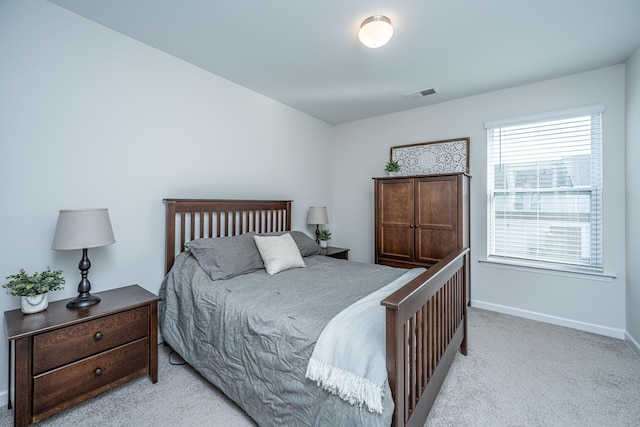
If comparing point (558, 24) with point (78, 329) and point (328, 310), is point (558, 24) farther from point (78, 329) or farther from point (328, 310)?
point (78, 329)

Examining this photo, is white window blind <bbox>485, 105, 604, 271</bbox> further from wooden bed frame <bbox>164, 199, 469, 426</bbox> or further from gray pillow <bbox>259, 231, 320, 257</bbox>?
gray pillow <bbox>259, 231, 320, 257</bbox>

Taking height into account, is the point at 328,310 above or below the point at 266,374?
above

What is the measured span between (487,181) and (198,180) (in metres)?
3.22

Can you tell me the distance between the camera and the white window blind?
2814 millimetres

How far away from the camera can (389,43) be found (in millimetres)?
2314

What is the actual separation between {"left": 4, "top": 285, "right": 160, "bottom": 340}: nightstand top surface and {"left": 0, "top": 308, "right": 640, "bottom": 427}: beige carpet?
0.59 metres

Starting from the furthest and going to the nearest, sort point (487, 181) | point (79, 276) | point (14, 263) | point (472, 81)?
point (487, 181)
point (472, 81)
point (79, 276)
point (14, 263)

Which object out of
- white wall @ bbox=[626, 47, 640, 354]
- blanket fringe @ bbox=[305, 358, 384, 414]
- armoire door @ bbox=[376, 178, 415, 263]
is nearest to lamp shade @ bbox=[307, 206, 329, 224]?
armoire door @ bbox=[376, 178, 415, 263]

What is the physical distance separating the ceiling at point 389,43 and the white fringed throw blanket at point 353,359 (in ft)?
6.46

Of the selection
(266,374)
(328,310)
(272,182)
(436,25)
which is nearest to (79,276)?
(266,374)

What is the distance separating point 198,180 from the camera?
277cm

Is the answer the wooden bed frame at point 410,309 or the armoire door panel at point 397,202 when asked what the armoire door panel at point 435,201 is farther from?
the wooden bed frame at point 410,309

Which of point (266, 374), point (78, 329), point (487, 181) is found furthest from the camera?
point (487, 181)

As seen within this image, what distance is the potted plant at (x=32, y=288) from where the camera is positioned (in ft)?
5.30
